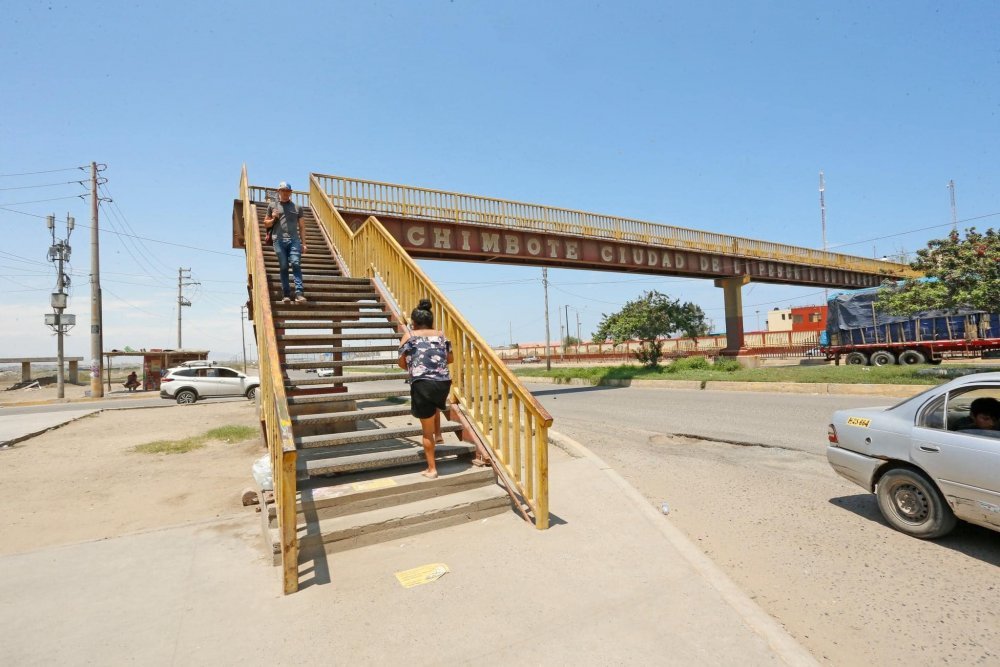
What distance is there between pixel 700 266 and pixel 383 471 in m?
23.2

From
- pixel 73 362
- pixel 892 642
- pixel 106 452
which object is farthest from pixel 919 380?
pixel 73 362

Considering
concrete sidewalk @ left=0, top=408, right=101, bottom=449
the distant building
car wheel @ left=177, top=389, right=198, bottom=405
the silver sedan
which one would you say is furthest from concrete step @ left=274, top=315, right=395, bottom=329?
the distant building

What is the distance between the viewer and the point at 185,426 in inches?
515

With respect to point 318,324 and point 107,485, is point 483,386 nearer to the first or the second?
point 318,324

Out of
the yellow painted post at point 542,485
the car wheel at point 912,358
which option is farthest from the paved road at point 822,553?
the car wheel at point 912,358

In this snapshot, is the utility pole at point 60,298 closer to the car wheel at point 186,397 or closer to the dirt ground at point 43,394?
the dirt ground at point 43,394

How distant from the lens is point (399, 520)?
3.97 metres

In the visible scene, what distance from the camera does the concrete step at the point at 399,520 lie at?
3.70 metres

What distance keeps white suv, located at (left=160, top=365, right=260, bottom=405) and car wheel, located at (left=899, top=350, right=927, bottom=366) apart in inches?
1129

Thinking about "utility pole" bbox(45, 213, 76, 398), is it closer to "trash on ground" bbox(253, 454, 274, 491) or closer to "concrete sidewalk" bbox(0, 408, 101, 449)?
"concrete sidewalk" bbox(0, 408, 101, 449)

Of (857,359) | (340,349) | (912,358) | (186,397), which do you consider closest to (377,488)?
(340,349)

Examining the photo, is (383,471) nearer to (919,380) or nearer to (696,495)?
(696,495)

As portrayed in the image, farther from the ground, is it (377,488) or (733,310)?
(733,310)

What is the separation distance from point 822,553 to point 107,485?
8.70 m
